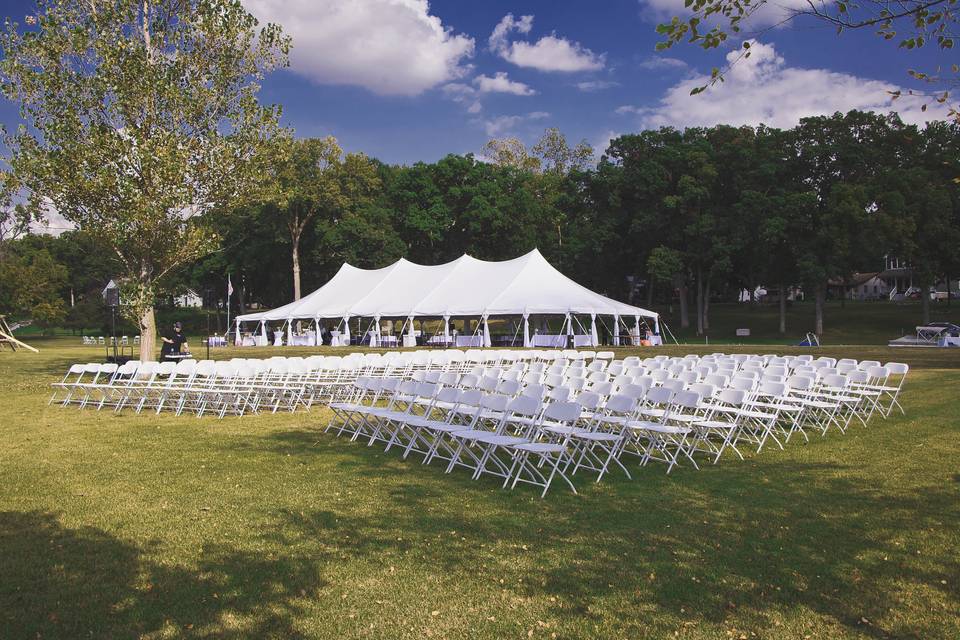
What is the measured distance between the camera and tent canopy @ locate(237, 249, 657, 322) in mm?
26672

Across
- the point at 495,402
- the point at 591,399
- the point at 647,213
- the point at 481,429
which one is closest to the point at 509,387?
the point at 481,429

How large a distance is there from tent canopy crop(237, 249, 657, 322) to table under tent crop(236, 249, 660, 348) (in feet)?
0.11

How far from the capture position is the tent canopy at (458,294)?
87.5 ft

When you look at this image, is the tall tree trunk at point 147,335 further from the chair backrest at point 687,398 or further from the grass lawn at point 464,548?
the chair backrest at point 687,398

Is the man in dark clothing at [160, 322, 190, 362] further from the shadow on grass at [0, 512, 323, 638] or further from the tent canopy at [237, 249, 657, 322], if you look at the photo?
the tent canopy at [237, 249, 657, 322]

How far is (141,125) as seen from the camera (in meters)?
16.0

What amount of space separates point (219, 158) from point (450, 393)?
1105 cm

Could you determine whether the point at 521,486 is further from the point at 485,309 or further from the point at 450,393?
the point at 485,309

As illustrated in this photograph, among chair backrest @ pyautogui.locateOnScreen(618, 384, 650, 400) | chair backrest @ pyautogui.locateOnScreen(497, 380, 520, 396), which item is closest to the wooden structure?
chair backrest @ pyautogui.locateOnScreen(497, 380, 520, 396)

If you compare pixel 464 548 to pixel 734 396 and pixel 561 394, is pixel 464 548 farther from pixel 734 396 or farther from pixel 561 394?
pixel 734 396

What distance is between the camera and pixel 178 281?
47438 mm

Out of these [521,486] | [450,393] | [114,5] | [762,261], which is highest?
[114,5]

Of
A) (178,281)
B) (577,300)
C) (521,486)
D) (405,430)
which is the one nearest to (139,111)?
(405,430)

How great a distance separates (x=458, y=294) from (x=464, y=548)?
960 inches
